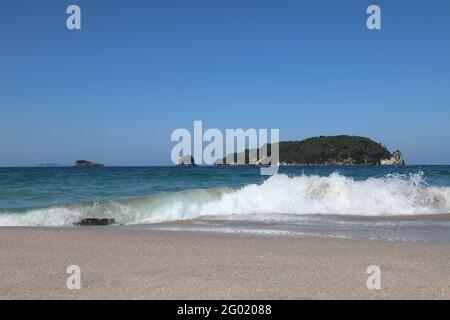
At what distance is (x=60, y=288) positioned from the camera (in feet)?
16.1

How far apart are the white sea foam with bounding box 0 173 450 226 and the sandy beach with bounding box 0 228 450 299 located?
7242 mm

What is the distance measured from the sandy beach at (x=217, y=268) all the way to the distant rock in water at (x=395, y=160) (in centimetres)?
10545

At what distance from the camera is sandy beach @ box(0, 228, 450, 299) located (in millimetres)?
4812

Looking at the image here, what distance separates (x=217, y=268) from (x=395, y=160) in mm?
121158

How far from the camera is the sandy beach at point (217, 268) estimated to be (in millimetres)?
4812

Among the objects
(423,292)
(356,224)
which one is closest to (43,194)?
(356,224)

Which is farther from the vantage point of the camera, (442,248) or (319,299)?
(442,248)

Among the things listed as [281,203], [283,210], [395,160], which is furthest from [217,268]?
[395,160]

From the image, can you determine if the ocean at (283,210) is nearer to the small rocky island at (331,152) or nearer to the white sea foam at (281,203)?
the white sea foam at (281,203)

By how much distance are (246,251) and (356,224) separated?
6.45 metres
